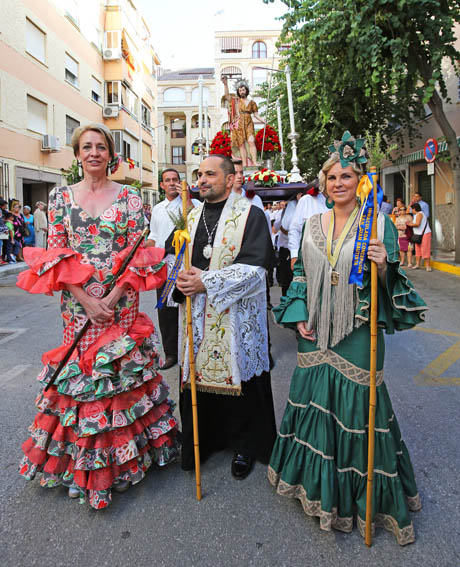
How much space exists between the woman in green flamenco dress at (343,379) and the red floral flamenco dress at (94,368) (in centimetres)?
87

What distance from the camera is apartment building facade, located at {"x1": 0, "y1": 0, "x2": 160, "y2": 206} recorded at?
1741cm

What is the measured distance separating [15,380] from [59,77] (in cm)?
2035

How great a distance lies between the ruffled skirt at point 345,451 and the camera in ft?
7.73

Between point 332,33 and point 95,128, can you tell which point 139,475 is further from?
point 332,33

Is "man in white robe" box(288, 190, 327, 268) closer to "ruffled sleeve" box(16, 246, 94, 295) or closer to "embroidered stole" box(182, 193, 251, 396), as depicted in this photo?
"embroidered stole" box(182, 193, 251, 396)

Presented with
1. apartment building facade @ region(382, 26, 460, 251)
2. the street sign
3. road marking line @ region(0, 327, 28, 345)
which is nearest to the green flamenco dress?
road marking line @ region(0, 327, 28, 345)

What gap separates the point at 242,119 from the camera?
645 cm

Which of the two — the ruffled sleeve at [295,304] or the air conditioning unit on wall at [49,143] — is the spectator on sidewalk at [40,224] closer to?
the air conditioning unit on wall at [49,143]

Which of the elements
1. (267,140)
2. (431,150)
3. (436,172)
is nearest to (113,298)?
(267,140)

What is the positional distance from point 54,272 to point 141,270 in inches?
18.5

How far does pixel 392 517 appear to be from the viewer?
2354 mm

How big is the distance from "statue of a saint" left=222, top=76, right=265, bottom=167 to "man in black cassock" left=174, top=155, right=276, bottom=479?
3.84 meters

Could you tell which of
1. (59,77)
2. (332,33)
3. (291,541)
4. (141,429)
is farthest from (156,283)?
(59,77)

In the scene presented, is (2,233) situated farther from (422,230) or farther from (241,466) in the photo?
(241,466)
